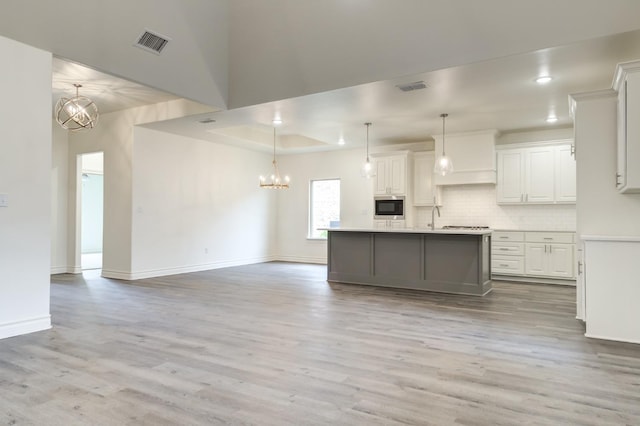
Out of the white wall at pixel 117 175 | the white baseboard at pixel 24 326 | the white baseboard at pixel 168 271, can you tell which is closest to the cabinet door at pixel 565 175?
the white baseboard at pixel 168 271

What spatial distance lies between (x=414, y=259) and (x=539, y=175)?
9.87ft

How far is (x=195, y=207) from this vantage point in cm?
858

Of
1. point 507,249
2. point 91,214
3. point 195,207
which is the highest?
point 195,207

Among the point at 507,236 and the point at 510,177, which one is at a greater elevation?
the point at 510,177

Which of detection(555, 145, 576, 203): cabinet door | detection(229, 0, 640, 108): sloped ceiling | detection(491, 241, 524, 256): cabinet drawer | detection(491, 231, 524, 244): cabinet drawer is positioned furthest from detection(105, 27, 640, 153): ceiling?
detection(491, 241, 524, 256): cabinet drawer

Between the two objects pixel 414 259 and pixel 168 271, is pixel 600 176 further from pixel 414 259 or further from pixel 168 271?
pixel 168 271

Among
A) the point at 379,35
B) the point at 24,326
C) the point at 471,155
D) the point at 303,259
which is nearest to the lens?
the point at 24,326

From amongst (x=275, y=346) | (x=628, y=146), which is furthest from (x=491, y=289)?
(x=275, y=346)

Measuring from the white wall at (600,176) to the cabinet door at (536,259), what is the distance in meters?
2.97

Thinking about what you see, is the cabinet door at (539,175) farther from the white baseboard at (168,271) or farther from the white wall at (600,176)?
the white baseboard at (168,271)

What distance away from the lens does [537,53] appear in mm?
3930

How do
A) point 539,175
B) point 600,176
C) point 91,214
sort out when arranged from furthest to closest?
1. point 91,214
2. point 539,175
3. point 600,176

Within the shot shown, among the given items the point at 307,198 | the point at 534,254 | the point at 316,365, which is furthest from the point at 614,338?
the point at 307,198

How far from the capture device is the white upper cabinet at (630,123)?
3.65 metres
